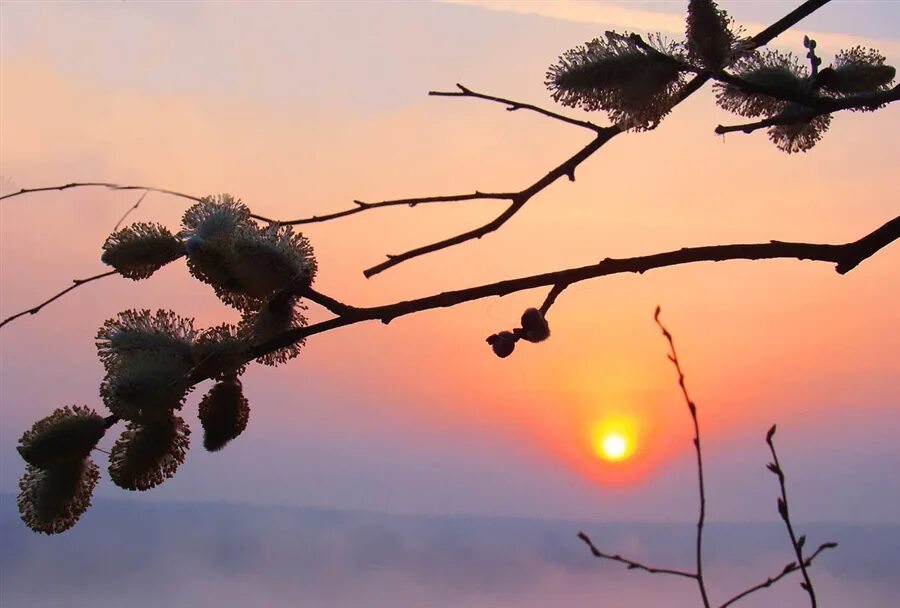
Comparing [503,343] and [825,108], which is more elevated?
[825,108]

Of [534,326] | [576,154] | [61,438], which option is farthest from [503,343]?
[61,438]

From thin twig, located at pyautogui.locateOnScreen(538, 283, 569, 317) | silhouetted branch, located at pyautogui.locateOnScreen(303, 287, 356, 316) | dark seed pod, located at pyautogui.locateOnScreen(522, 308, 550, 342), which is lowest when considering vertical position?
silhouetted branch, located at pyautogui.locateOnScreen(303, 287, 356, 316)

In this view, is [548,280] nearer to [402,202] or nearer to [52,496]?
[402,202]

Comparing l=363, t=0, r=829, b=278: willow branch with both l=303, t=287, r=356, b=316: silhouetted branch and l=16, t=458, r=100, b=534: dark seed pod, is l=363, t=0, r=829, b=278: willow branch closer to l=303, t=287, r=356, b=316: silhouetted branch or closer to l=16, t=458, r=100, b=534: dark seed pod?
l=303, t=287, r=356, b=316: silhouetted branch

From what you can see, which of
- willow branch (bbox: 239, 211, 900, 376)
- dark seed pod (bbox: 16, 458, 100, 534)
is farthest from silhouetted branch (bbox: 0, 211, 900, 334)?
dark seed pod (bbox: 16, 458, 100, 534)

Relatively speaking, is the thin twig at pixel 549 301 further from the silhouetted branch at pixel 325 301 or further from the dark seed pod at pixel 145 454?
the dark seed pod at pixel 145 454

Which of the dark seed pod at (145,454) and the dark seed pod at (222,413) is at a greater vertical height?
the dark seed pod at (222,413)

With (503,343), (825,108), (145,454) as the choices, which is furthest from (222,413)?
(825,108)

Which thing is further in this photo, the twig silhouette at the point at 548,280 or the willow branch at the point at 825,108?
the willow branch at the point at 825,108

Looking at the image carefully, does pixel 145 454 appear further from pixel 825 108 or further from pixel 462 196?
pixel 825 108

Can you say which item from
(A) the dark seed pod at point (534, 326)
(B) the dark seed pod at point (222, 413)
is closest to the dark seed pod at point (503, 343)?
(A) the dark seed pod at point (534, 326)

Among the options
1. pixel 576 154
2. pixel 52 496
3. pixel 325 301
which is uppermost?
pixel 576 154

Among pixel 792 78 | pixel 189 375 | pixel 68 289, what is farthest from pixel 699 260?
pixel 68 289

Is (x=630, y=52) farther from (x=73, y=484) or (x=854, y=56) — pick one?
(x=73, y=484)
